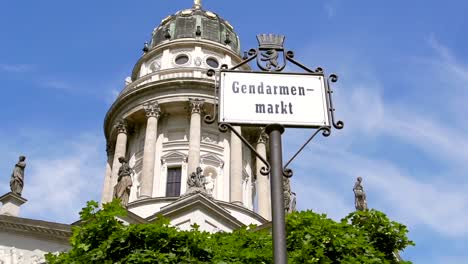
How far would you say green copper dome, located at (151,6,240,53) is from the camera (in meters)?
43.8

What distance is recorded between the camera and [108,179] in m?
39.7

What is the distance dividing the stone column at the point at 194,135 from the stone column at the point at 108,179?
5874mm

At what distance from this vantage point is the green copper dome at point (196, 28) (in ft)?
144

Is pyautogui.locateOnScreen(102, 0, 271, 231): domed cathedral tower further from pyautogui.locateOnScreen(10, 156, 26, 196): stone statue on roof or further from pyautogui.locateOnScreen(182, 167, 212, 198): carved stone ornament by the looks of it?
pyautogui.locateOnScreen(10, 156, 26, 196): stone statue on roof

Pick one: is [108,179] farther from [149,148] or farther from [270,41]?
[270,41]

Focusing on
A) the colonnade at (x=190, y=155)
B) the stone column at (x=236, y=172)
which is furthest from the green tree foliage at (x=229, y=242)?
the colonnade at (x=190, y=155)

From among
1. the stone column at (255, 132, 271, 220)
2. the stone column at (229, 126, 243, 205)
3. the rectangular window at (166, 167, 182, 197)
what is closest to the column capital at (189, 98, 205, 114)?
the stone column at (229, 126, 243, 205)

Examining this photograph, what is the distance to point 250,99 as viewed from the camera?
6613mm

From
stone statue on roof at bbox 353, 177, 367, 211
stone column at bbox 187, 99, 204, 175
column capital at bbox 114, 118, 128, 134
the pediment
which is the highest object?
column capital at bbox 114, 118, 128, 134

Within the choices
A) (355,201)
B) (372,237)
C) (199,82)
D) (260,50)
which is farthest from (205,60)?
(260,50)

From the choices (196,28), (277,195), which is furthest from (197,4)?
(277,195)

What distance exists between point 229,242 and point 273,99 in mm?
11499

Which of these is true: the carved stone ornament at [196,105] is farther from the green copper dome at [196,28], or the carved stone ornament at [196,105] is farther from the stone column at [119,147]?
the green copper dome at [196,28]

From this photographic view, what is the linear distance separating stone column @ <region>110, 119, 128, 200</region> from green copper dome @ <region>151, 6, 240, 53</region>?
762 centimetres
